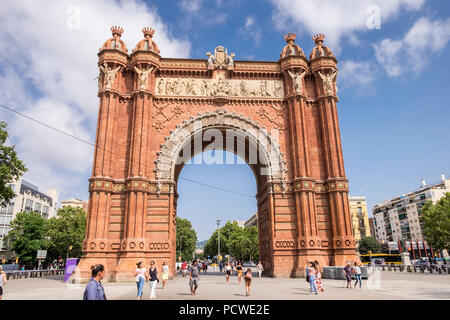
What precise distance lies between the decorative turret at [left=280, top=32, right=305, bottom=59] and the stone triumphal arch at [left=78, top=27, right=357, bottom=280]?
0.11m

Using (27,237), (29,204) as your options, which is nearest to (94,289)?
(27,237)

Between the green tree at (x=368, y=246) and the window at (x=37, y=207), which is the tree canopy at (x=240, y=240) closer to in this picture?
the green tree at (x=368, y=246)

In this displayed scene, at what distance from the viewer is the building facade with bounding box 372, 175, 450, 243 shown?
8494 cm

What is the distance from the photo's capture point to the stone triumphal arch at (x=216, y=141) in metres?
24.0

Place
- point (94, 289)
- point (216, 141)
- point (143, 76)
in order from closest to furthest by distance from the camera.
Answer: point (94, 289)
point (143, 76)
point (216, 141)

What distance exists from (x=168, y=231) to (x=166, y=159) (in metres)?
5.93

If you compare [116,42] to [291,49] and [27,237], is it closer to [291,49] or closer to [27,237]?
[291,49]

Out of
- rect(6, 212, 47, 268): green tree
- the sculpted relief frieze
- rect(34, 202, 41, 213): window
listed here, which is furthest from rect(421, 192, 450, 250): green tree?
rect(34, 202, 41, 213): window

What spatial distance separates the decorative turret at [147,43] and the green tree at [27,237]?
4345 cm

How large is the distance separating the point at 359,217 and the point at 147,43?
92175 millimetres

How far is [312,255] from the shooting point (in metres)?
23.8

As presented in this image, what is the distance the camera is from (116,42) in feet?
90.3

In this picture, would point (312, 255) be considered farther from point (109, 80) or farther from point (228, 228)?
point (228, 228)

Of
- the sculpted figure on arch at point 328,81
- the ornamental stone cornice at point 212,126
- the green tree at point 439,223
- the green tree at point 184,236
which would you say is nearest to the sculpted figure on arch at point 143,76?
the ornamental stone cornice at point 212,126
